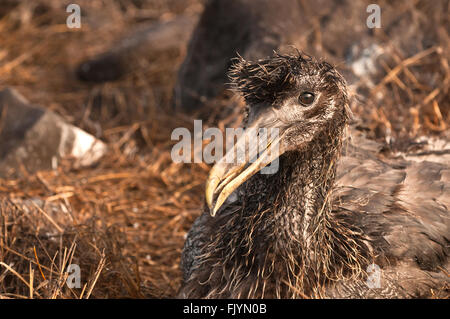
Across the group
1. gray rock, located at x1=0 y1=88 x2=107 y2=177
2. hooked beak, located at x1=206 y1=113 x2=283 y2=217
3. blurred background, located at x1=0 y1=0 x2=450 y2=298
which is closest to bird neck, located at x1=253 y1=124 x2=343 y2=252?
hooked beak, located at x1=206 y1=113 x2=283 y2=217

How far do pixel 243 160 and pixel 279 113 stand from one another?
255mm

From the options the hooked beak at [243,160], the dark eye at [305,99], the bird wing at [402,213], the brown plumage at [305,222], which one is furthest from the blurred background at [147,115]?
the hooked beak at [243,160]

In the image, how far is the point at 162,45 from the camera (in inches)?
286

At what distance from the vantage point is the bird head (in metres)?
2.62

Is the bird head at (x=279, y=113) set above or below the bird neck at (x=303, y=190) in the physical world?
above

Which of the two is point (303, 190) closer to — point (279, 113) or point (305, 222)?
point (305, 222)

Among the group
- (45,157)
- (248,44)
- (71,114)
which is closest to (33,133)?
(45,157)

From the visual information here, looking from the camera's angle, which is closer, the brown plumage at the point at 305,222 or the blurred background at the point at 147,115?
the brown plumage at the point at 305,222

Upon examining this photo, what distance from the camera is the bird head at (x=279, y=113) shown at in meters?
2.62

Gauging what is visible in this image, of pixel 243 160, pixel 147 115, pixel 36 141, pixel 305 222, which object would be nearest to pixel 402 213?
pixel 305 222

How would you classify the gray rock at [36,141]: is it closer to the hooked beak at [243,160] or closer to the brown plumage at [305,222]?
the brown plumage at [305,222]

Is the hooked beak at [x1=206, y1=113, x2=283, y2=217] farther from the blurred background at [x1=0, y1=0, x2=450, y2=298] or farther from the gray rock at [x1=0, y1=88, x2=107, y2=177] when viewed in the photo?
the gray rock at [x1=0, y1=88, x2=107, y2=177]
